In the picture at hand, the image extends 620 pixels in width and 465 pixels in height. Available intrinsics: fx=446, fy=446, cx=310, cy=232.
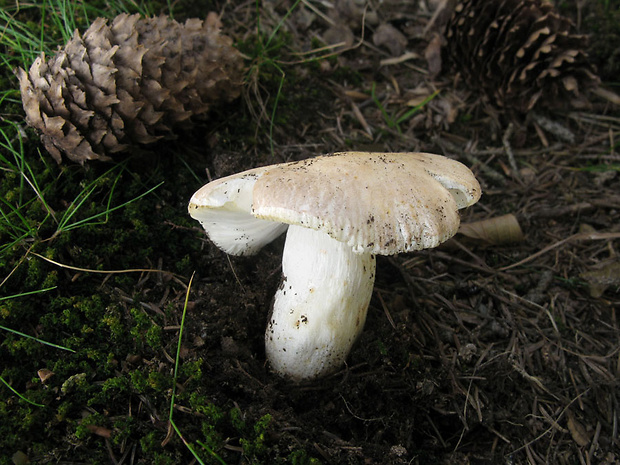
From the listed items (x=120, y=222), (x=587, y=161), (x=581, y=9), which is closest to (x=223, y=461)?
(x=120, y=222)

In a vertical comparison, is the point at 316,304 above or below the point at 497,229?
above

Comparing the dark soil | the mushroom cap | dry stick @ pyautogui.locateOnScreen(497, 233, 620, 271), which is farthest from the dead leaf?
the mushroom cap

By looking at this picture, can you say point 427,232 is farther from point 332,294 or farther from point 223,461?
point 223,461

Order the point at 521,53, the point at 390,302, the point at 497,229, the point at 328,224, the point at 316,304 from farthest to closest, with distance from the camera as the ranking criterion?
the point at 521,53
the point at 497,229
the point at 390,302
the point at 316,304
the point at 328,224

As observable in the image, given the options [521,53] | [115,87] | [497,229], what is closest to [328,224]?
[115,87]

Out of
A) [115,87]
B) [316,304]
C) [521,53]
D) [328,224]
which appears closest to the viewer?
[328,224]

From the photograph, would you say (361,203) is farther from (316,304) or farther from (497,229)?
(497,229)
